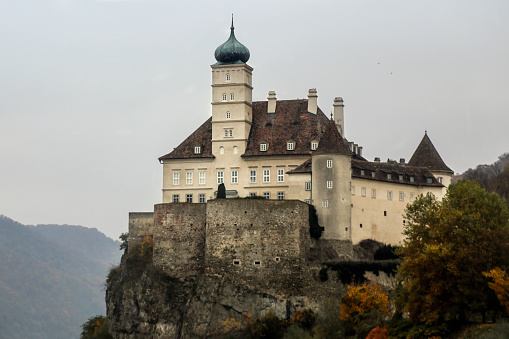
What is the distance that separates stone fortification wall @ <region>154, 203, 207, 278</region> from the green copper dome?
1831cm

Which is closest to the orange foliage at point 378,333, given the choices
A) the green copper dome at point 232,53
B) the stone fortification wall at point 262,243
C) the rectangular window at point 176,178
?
the stone fortification wall at point 262,243

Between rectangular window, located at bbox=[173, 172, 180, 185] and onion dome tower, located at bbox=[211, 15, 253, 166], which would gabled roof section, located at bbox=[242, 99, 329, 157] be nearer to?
onion dome tower, located at bbox=[211, 15, 253, 166]

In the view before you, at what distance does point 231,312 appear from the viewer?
77.8 meters

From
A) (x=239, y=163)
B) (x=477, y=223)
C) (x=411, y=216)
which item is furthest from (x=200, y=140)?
(x=477, y=223)

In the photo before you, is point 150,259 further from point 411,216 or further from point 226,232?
point 411,216

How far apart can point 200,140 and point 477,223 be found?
40.0 meters

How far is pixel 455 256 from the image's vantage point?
6000 centimetres

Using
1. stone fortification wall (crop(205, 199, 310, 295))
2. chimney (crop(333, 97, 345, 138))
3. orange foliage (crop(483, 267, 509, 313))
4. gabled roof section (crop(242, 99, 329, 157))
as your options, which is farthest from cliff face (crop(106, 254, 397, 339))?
orange foliage (crop(483, 267, 509, 313))

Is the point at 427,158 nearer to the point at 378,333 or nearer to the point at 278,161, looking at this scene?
the point at 278,161

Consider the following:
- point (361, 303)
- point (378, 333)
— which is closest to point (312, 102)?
point (361, 303)

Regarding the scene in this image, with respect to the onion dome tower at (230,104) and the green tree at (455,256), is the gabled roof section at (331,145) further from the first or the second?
the green tree at (455,256)

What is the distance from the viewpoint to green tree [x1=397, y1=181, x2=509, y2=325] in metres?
59.2

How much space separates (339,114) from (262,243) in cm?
1942

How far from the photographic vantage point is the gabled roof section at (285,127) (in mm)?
90875
